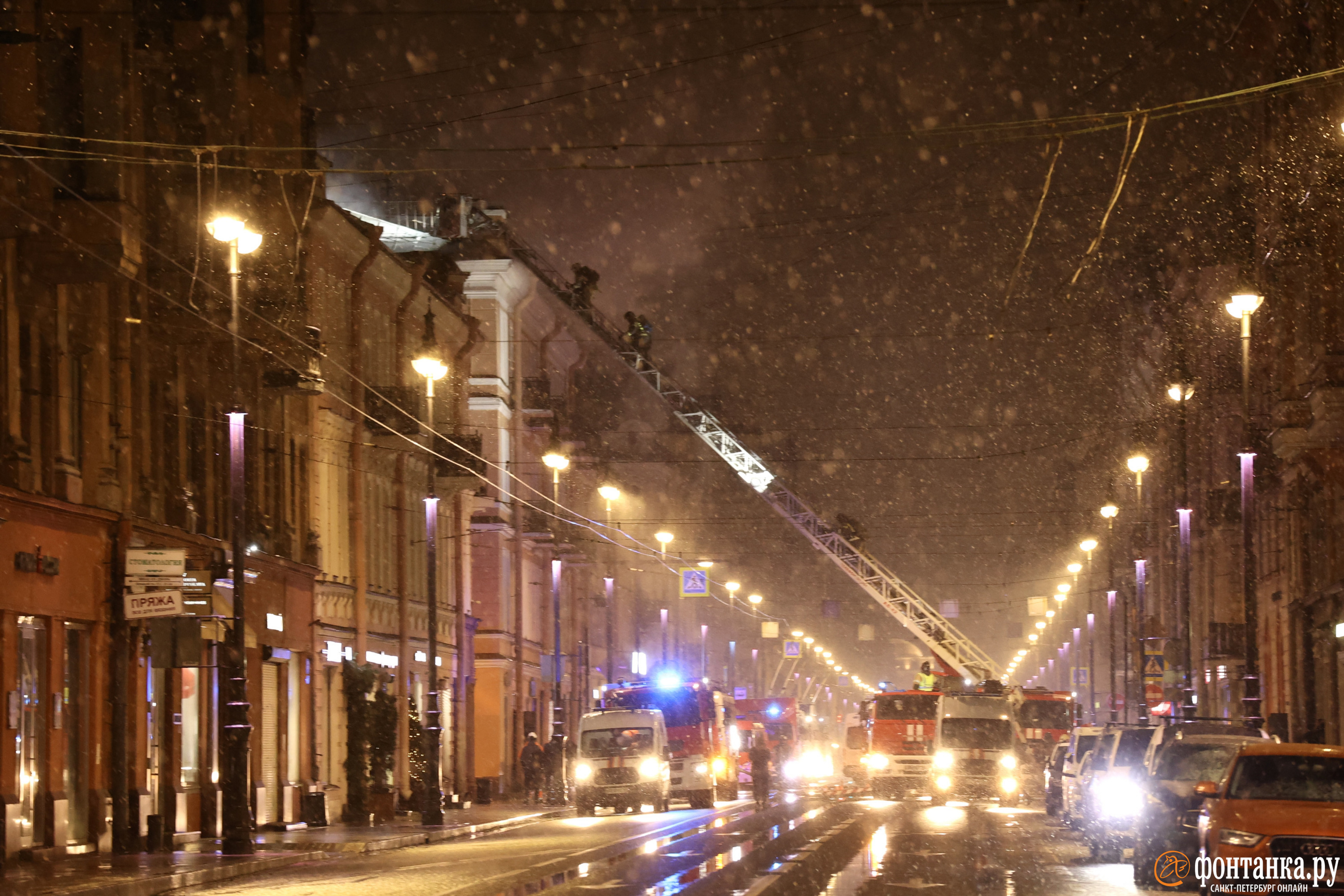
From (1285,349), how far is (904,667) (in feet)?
501

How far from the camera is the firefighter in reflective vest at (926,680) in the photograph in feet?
182

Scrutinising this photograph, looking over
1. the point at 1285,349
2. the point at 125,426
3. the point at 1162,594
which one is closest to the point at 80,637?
the point at 125,426

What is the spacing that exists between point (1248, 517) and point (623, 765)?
16.0 m

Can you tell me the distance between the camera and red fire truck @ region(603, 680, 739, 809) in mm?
44469

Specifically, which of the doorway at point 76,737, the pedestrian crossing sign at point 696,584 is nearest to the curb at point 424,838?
the doorway at point 76,737

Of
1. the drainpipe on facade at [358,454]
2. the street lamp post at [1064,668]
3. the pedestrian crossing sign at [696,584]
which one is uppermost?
the drainpipe on facade at [358,454]

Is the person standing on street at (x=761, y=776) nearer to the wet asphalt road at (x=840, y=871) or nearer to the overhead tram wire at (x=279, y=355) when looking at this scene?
the overhead tram wire at (x=279, y=355)

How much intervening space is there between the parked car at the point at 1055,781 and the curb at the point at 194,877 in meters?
16.7

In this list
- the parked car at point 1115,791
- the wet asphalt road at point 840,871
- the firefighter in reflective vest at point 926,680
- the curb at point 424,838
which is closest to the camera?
the wet asphalt road at point 840,871

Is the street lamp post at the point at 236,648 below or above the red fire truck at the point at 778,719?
above

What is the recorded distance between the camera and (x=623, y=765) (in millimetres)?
40656

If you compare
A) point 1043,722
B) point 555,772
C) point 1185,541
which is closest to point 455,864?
point 1185,541

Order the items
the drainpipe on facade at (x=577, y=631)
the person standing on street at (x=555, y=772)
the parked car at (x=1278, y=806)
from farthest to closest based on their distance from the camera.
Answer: the drainpipe on facade at (x=577, y=631) → the person standing on street at (x=555, y=772) → the parked car at (x=1278, y=806)

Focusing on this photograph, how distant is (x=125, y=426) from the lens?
28719mm
